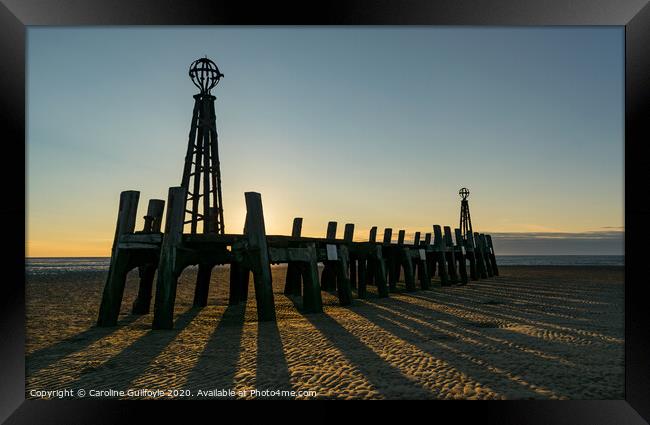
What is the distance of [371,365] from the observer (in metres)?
6.21

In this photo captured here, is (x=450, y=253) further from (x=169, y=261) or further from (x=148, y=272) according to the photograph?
(x=169, y=261)

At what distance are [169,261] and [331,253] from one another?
432 cm

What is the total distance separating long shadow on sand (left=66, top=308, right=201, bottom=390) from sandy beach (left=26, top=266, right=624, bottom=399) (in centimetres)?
2

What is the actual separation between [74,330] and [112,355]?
286 centimetres

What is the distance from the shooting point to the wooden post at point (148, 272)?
1096cm

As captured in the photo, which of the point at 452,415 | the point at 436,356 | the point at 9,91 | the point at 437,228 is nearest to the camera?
the point at 452,415

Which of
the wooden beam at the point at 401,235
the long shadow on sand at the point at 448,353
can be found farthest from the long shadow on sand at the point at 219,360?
the wooden beam at the point at 401,235

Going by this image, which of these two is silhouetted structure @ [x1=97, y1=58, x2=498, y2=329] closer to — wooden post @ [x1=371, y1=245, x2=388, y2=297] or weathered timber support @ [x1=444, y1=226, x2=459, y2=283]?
wooden post @ [x1=371, y1=245, x2=388, y2=297]

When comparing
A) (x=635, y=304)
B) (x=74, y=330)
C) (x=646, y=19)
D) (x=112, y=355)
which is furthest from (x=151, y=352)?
(x=646, y=19)

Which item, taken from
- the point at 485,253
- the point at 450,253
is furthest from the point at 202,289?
the point at 485,253

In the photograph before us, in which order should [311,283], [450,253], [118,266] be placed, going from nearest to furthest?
[118,266]
[311,283]
[450,253]

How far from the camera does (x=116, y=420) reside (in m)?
4.71

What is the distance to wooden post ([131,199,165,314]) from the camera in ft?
36.0

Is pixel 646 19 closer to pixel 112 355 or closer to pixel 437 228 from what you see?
pixel 112 355
